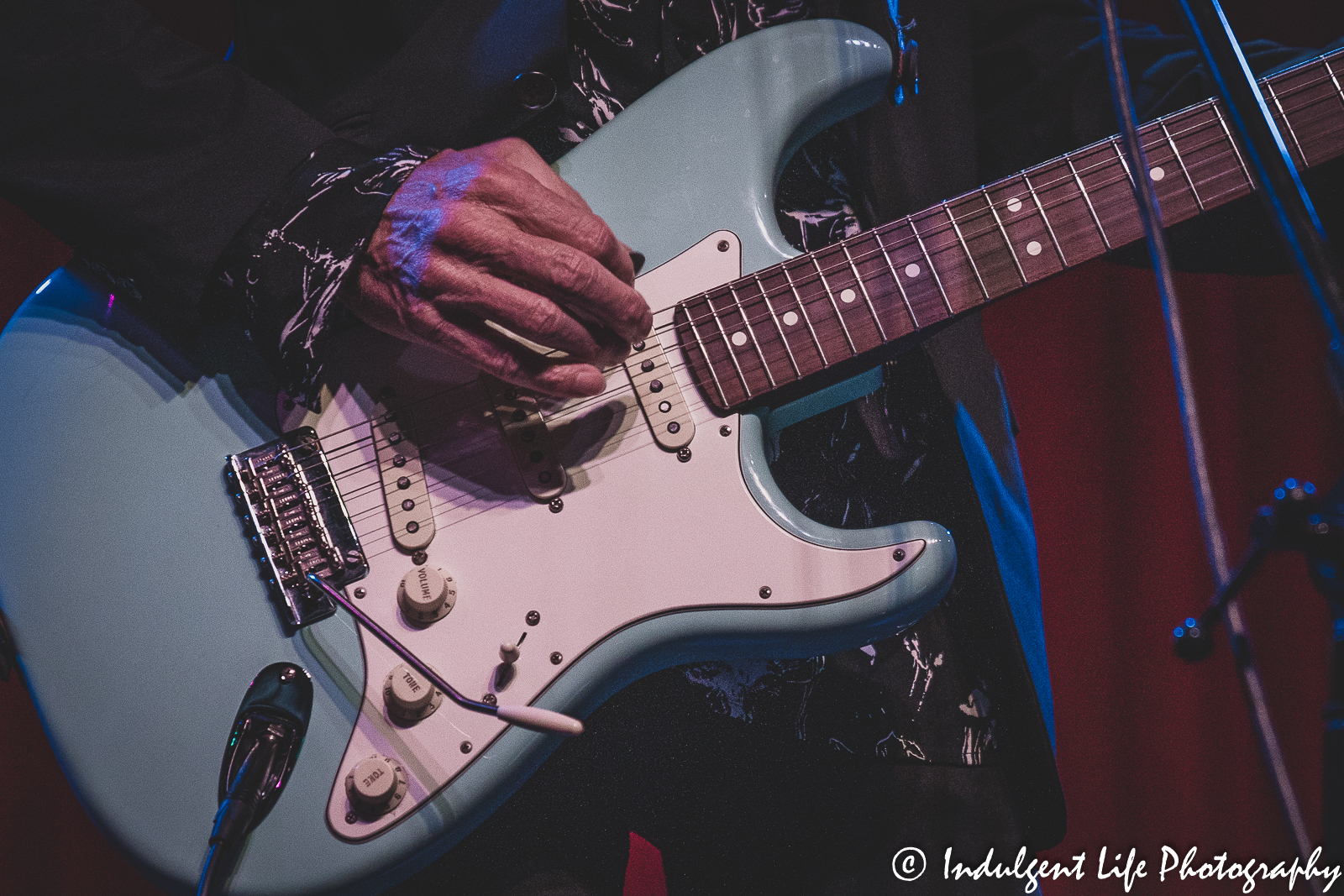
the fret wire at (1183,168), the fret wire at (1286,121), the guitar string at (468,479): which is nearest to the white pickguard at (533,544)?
the guitar string at (468,479)

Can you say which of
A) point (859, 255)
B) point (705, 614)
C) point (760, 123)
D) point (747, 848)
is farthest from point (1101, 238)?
point (747, 848)

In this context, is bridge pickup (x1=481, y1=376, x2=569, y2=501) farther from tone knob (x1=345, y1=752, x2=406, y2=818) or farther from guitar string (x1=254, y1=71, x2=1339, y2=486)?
tone knob (x1=345, y1=752, x2=406, y2=818)

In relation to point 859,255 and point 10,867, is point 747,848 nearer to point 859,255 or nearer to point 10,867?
point 859,255

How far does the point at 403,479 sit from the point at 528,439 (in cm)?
14

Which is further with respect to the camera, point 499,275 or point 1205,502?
point 499,275

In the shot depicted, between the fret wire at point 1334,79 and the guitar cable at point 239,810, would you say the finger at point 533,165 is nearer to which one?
the guitar cable at point 239,810

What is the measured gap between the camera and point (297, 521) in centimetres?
83

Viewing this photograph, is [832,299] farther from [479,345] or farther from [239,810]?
[239,810]

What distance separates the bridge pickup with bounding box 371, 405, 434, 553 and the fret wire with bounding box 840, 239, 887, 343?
1.67ft

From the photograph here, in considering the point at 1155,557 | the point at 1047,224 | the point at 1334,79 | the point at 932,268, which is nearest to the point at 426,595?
the point at 932,268

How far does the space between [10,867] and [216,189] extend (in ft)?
5.60

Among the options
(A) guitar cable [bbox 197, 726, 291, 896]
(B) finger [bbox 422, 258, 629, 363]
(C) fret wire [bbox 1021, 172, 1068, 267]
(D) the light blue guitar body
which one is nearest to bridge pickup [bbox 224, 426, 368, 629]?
(D) the light blue guitar body

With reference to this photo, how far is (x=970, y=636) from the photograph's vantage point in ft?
2.98

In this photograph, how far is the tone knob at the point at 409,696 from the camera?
2.56ft
